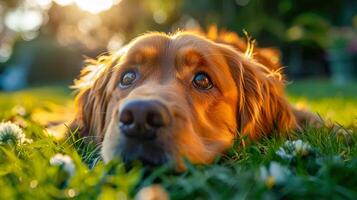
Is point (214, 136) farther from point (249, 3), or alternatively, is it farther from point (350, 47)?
point (249, 3)

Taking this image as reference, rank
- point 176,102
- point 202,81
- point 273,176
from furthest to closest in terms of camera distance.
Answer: point 202,81, point 176,102, point 273,176

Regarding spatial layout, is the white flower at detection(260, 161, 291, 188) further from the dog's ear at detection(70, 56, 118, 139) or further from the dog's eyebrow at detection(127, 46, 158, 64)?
the dog's ear at detection(70, 56, 118, 139)

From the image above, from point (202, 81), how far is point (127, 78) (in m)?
0.51

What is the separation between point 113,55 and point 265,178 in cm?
250

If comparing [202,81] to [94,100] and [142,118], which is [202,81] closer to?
[94,100]

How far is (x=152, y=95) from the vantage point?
2873 millimetres

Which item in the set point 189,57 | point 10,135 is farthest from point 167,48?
point 10,135

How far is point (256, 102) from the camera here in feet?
13.4

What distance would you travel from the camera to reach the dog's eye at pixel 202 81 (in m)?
3.63

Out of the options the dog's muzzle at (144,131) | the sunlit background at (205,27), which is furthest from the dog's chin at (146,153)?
the sunlit background at (205,27)

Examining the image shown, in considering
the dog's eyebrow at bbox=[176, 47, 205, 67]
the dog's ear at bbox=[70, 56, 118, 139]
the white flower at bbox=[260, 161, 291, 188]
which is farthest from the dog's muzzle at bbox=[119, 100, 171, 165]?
the dog's ear at bbox=[70, 56, 118, 139]

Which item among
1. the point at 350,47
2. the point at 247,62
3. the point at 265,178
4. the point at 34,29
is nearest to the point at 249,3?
the point at 350,47

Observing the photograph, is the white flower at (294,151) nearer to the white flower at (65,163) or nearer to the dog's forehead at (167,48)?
the white flower at (65,163)

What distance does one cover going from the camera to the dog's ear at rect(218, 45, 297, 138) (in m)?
3.96
